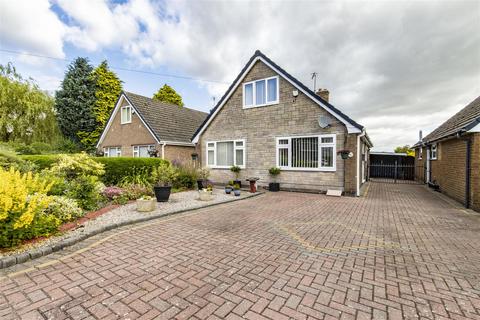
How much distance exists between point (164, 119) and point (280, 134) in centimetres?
1098

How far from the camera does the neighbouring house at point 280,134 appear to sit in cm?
1042

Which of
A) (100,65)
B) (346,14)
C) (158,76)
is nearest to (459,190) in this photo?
(346,14)

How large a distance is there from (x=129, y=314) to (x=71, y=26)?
46.1 ft

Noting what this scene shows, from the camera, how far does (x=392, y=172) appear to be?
2111 cm

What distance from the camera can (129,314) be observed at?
2342 millimetres

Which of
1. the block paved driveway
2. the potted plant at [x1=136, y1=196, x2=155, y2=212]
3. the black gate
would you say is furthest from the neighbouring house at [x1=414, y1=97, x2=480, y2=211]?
the potted plant at [x1=136, y1=196, x2=155, y2=212]

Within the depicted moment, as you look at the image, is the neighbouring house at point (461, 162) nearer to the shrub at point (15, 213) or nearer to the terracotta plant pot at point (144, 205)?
the terracotta plant pot at point (144, 205)

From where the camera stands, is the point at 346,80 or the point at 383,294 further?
the point at 346,80

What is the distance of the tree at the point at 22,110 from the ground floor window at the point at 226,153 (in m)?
16.3

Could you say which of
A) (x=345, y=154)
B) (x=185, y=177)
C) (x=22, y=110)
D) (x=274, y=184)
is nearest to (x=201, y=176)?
(x=185, y=177)

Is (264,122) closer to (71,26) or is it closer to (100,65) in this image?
(71,26)

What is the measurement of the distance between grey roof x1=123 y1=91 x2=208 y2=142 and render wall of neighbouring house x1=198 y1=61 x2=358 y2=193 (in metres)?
4.31

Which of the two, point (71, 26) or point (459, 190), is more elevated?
point (71, 26)

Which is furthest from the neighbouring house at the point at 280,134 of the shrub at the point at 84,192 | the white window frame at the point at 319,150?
the shrub at the point at 84,192
